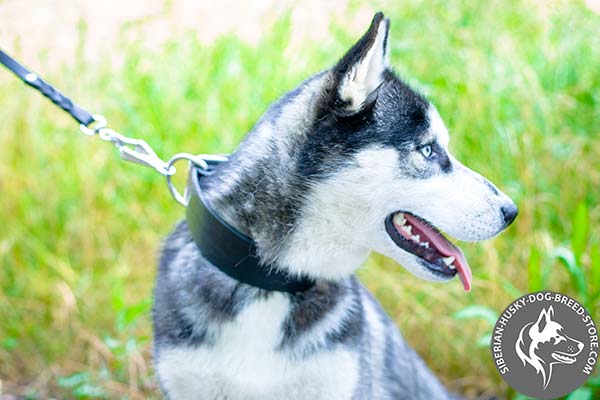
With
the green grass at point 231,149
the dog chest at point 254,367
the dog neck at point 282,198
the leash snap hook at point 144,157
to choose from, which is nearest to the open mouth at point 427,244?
the dog neck at point 282,198

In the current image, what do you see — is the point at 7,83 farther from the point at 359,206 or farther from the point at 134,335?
the point at 359,206

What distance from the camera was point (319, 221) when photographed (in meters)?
2.75

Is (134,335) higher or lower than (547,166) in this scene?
lower

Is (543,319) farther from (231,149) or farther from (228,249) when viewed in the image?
(231,149)

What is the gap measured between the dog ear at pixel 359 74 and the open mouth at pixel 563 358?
136cm

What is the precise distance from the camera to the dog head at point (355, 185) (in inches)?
106

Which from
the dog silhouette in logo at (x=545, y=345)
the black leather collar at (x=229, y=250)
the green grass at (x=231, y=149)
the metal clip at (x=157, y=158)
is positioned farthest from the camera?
the green grass at (x=231, y=149)

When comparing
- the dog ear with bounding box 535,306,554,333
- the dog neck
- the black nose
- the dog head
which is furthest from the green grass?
the dog neck

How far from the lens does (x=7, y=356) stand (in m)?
4.36

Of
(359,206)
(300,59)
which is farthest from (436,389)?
(300,59)

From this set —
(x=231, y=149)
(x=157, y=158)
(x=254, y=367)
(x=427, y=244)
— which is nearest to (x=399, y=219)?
(x=427, y=244)

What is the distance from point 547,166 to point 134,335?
2318 mm

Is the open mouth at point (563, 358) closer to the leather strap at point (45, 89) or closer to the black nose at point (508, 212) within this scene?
the black nose at point (508, 212)

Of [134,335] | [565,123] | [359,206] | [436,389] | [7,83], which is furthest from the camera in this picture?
[7,83]
